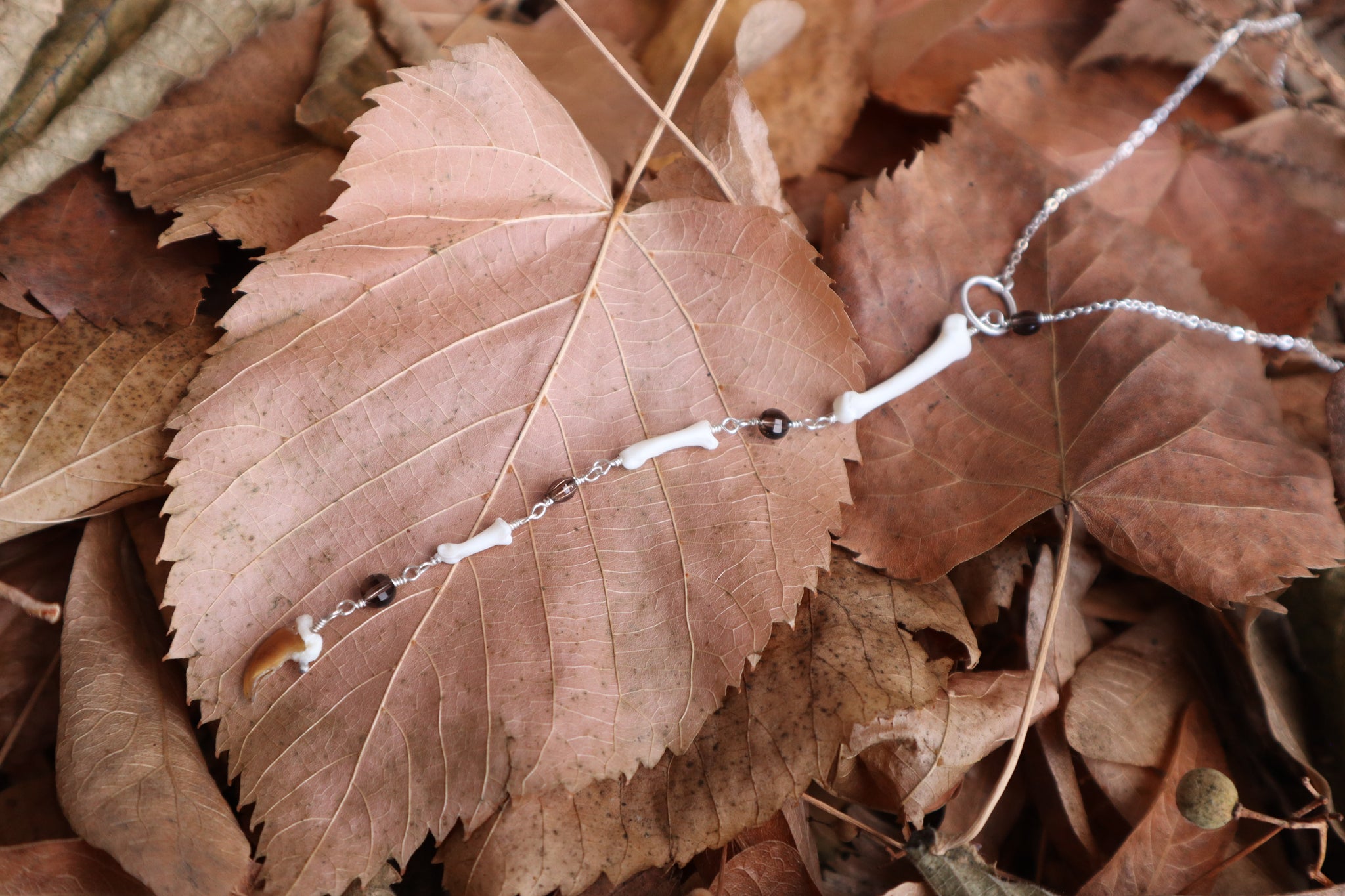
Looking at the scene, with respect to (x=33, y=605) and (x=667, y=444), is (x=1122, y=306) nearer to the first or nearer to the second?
(x=667, y=444)

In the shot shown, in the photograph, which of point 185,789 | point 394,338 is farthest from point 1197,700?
point 185,789

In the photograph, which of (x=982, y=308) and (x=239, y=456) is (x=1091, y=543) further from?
(x=239, y=456)

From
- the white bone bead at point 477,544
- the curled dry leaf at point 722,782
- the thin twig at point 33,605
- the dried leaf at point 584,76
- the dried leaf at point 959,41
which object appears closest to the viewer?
the thin twig at point 33,605

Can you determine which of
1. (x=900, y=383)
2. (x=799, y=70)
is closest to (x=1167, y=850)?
A: (x=900, y=383)

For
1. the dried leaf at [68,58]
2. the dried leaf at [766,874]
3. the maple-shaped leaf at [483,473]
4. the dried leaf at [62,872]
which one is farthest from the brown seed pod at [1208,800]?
the dried leaf at [68,58]

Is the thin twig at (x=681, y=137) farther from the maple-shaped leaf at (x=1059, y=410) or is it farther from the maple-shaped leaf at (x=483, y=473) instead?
the maple-shaped leaf at (x=1059, y=410)
